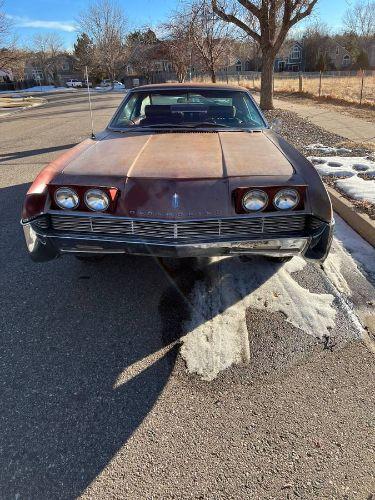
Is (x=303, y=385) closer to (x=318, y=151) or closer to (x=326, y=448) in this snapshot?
(x=326, y=448)

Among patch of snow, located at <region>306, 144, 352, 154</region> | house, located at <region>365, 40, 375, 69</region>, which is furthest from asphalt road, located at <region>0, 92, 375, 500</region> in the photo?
house, located at <region>365, 40, 375, 69</region>

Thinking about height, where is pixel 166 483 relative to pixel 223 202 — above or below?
below

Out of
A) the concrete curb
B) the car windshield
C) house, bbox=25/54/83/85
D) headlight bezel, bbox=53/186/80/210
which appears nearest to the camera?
headlight bezel, bbox=53/186/80/210

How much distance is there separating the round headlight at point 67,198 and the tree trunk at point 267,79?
14741 mm

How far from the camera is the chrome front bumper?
2.62 metres

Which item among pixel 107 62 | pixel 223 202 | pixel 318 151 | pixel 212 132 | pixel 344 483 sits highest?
pixel 107 62

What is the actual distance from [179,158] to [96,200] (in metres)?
0.74

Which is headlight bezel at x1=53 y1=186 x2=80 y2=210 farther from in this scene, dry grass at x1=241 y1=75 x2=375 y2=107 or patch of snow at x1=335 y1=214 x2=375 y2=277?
dry grass at x1=241 y1=75 x2=375 y2=107

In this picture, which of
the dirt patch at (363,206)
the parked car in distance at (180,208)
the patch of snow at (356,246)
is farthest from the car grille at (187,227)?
the dirt patch at (363,206)

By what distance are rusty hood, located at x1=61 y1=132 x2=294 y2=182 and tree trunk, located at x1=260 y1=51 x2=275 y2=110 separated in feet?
43.3

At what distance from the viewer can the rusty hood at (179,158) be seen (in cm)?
270

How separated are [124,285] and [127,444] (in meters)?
1.57

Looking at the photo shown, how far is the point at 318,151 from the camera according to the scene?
791 centimetres

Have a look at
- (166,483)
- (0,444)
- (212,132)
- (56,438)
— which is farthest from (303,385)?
(212,132)
